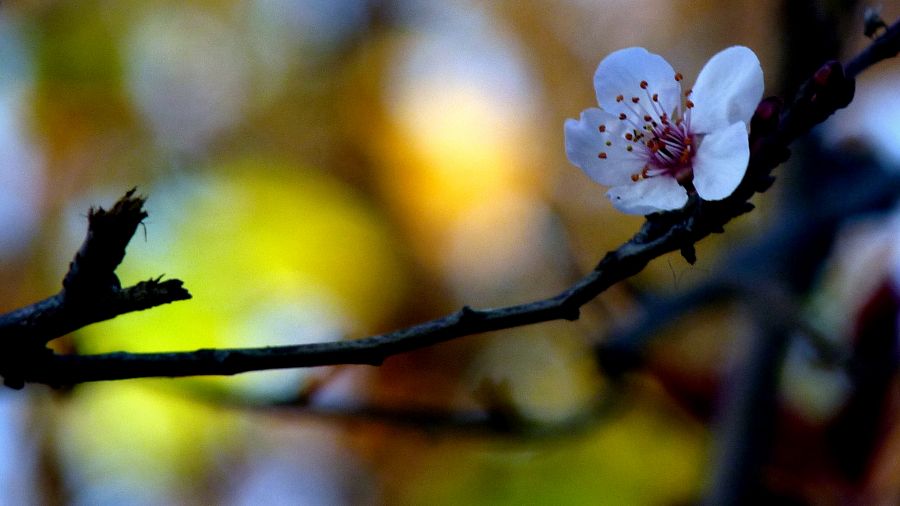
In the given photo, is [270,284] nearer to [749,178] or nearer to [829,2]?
[829,2]

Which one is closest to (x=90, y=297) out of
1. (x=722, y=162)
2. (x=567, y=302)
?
(x=567, y=302)

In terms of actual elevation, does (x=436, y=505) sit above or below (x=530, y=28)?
below

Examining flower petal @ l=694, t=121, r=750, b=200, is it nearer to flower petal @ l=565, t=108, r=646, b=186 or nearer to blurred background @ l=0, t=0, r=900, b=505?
flower petal @ l=565, t=108, r=646, b=186

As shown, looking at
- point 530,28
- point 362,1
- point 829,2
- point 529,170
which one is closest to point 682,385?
point 829,2

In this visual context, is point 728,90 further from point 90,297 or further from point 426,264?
point 426,264

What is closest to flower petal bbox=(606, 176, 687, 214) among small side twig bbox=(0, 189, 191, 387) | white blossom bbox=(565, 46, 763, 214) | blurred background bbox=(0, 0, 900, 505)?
white blossom bbox=(565, 46, 763, 214)

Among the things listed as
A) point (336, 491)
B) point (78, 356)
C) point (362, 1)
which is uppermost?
point (362, 1)
